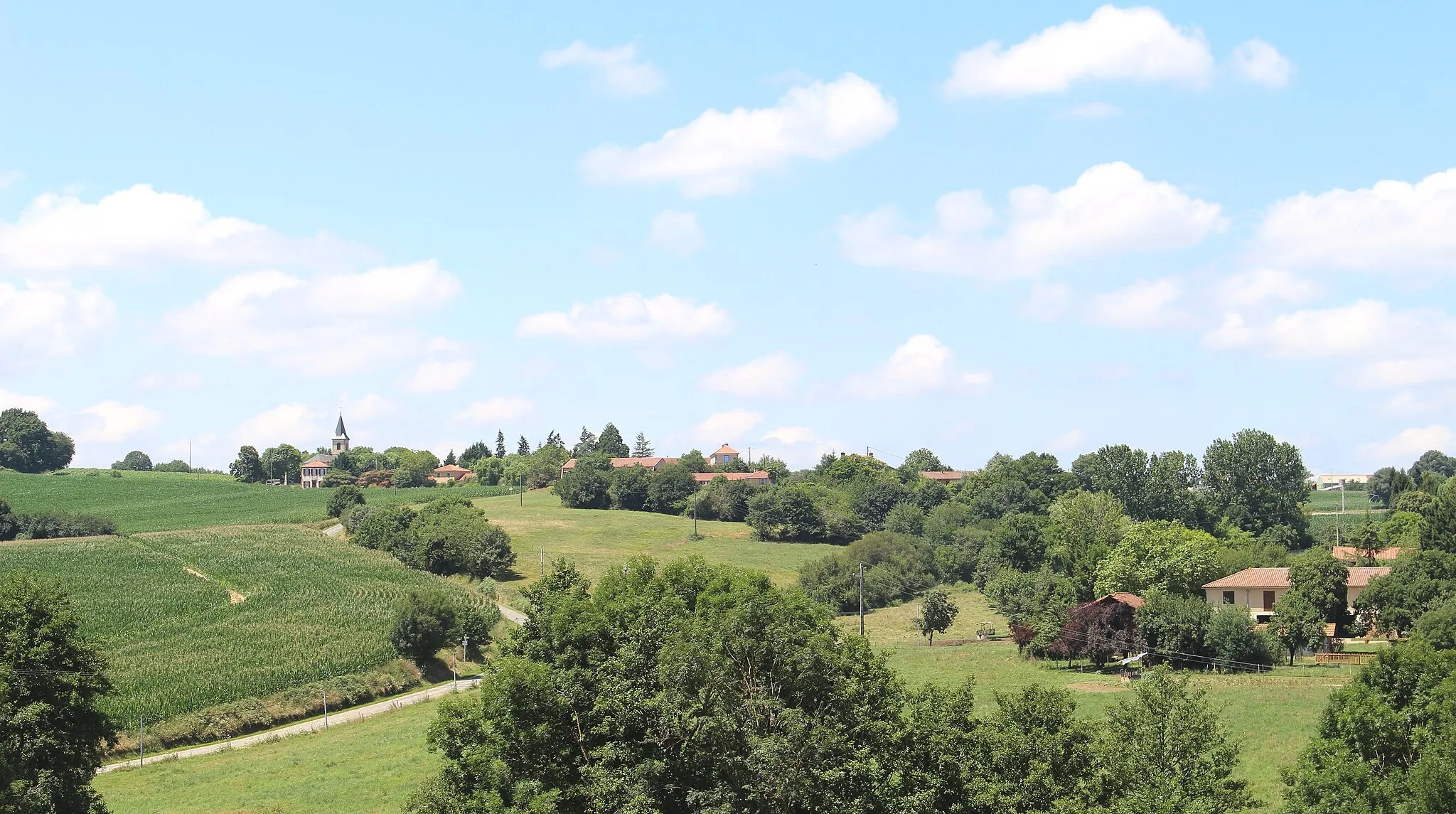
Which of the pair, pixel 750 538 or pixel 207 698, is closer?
pixel 207 698

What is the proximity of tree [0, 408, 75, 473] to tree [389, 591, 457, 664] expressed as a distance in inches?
5491

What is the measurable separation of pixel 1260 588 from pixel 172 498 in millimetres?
139399

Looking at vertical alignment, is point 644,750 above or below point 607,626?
below

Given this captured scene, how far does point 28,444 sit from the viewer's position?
181250 mm

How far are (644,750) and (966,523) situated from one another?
110901mm

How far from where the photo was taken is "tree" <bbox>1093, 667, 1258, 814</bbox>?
2778 centimetres

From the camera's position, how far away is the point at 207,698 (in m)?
59.7

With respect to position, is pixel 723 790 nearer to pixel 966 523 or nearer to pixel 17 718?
pixel 17 718

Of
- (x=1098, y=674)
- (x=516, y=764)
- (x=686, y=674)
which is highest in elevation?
(x=686, y=674)

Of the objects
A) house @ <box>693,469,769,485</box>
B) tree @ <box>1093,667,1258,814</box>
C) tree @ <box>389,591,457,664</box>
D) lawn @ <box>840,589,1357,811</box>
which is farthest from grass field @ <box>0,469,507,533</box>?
tree @ <box>1093,667,1258,814</box>

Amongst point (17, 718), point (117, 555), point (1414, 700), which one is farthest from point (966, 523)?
point (17, 718)

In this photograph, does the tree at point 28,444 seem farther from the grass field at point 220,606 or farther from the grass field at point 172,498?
the grass field at point 220,606

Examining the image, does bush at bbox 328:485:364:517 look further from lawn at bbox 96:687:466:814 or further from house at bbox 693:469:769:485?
lawn at bbox 96:687:466:814

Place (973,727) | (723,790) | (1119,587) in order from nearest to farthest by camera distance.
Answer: (723,790) < (973,727) < (1119,587)
